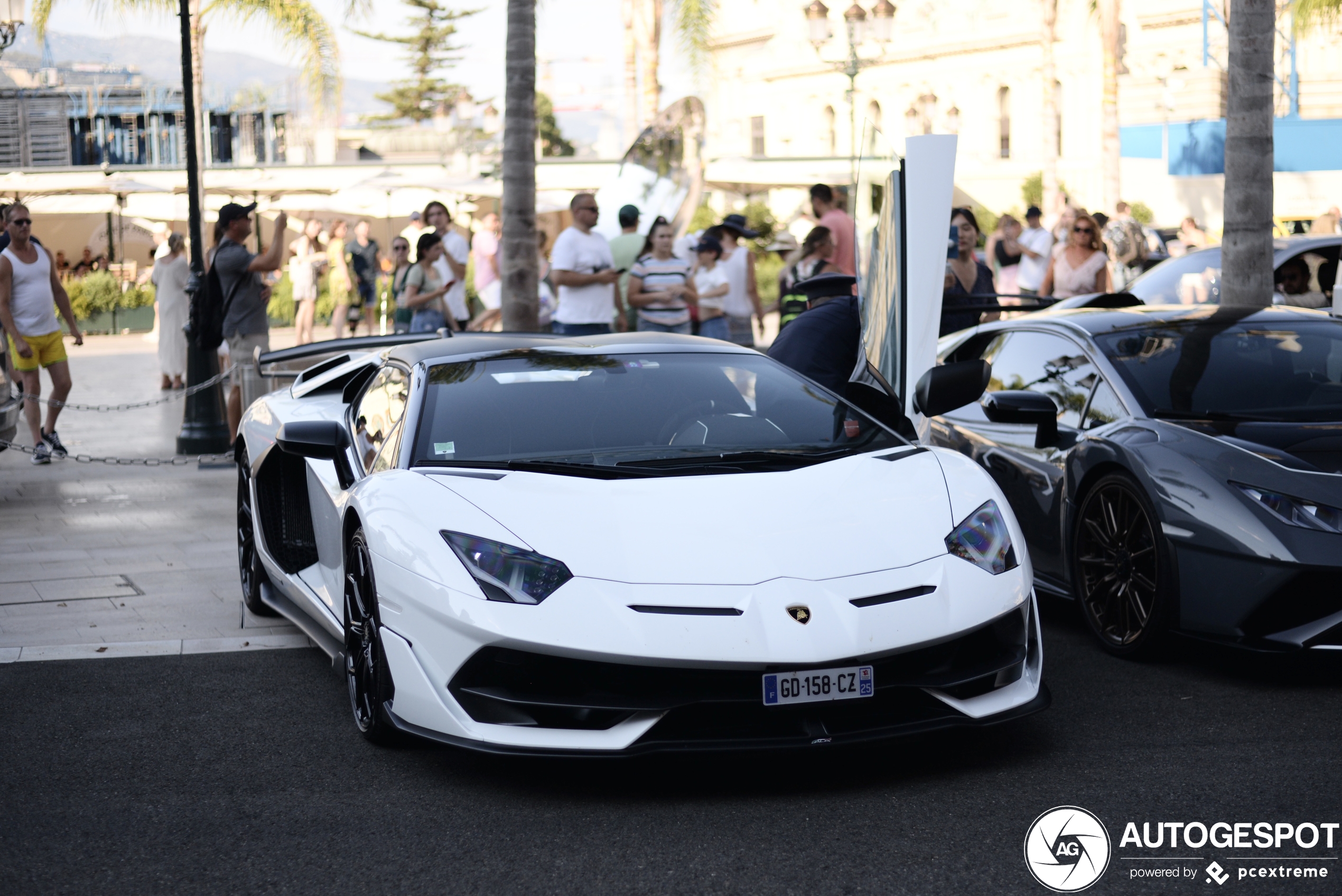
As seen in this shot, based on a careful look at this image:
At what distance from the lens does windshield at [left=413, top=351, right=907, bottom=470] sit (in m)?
4.90

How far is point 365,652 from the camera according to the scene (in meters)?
4.69

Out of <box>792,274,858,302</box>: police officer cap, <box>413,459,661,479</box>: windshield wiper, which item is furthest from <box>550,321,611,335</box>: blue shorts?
<box>413,459,661,479</box>: windshield wiper

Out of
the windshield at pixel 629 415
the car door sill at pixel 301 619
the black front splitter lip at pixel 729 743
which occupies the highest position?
the windshield at pixel 629 415

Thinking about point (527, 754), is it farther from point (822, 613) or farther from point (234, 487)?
point (234, 487)

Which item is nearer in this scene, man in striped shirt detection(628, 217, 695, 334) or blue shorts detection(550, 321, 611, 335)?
man in striped shirt detection(628, 217, 695, 334)

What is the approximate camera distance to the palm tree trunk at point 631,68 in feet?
130

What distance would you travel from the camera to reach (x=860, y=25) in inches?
A: 937

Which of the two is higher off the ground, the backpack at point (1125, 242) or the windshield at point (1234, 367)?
the backpack at point (1125, 242)

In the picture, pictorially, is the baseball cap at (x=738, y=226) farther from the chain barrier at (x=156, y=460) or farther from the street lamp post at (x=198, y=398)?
the chain barrier at (x=156, y=460)

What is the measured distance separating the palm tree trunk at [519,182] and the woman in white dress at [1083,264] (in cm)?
434

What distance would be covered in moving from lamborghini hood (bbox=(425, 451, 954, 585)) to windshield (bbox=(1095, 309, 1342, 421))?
5.82 ft

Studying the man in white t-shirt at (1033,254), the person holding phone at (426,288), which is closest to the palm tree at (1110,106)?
the man in white t-shirt at (1033,254)

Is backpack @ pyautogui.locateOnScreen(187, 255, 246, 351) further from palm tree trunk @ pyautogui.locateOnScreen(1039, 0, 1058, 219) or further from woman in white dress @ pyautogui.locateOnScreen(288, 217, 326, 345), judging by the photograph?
palm tree trunk @ pyautogui.locateOnScreen(1039, 0, 1058, 219)

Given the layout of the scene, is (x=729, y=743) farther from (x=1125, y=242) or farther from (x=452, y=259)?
(x=1125, y=242)
